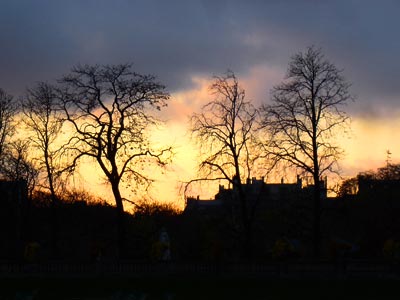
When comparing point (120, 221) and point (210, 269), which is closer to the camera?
point (210, 269)

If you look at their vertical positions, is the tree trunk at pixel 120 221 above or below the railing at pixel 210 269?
above

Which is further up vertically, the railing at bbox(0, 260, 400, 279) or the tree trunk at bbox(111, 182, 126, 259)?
the tree trunk at bbox(111, 182, 126, 259)

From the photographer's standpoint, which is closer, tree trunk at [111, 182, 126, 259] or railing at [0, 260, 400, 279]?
railing at [0, 260, 400, 279]

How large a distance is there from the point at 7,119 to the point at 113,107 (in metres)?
11.1

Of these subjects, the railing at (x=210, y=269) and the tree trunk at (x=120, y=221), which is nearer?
the railing at (x=210, y=269)

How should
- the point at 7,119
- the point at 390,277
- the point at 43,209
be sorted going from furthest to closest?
the point at 43,209, the point at 7,119, the point at 390,277

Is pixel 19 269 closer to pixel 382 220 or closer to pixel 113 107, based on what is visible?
pixel 113 107

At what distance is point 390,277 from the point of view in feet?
121

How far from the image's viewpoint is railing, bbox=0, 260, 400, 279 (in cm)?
3733

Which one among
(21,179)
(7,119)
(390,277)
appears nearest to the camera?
Answer: (390,277)

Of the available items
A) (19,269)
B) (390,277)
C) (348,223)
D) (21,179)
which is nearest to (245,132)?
(390,277)

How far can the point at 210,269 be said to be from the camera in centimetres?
3819

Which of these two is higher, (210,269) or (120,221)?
(120,221)

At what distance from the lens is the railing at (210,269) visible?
122 ft
